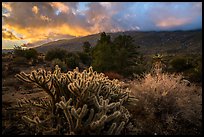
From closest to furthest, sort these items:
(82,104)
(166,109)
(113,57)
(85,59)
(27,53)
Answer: (82,104), (166,109), (113,57), (27,53), (85,59)

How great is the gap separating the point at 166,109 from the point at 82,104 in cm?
366

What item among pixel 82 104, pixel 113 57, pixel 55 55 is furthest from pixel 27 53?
pixel 82 104

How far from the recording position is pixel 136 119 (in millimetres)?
8523

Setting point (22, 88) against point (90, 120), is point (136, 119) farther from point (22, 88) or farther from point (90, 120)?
point (22, 88)

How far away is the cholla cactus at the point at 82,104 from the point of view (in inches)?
224

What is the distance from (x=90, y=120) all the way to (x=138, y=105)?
12.1ft

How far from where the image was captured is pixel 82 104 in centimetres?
650

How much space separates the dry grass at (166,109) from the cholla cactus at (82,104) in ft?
4.28

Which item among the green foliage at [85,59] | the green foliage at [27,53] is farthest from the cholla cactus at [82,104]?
the green foliage at [85,59]

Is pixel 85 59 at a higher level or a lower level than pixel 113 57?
lower

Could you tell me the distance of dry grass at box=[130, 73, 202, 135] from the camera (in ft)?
26.9

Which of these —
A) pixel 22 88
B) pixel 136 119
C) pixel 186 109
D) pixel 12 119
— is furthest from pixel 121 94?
pixel 22 88

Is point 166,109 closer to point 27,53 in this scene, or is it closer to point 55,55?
point 27,53

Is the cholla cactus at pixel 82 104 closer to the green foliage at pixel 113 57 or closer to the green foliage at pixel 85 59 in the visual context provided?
the green foliage at pixel 113 57
